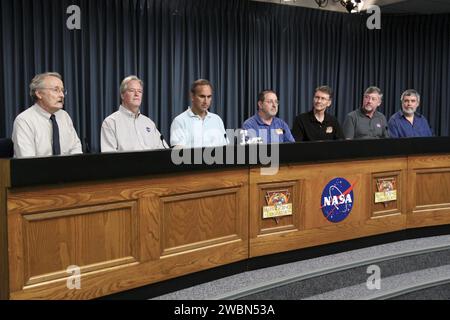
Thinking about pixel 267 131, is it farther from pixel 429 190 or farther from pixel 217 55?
pixel 217 55

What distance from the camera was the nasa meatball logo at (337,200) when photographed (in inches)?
117

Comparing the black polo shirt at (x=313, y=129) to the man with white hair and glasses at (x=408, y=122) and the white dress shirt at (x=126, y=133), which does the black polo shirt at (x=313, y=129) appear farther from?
the white dress shirt at (x=126, y=133)

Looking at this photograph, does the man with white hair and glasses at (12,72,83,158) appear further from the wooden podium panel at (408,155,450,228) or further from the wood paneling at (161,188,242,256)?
the wooden podium panel at (408,155,450,228)

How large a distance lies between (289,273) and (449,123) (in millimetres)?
5108

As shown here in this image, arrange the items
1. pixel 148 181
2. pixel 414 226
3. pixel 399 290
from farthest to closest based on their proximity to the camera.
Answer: pixel 414 226 < pixel 399 290 < pixel 148 181

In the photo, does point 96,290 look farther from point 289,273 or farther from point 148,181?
point 289,273

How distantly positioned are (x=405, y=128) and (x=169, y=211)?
8.46 feet

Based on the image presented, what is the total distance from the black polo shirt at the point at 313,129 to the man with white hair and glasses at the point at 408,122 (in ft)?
2.00

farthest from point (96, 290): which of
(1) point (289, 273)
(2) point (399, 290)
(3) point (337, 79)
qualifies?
(3) point (337, 79)

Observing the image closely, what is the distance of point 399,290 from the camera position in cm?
264

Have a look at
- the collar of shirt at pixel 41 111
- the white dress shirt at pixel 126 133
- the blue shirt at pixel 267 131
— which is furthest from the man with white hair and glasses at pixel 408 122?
the collar of shirt at pixel 41 111

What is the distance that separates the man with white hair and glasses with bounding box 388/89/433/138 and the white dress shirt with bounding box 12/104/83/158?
2749 mm

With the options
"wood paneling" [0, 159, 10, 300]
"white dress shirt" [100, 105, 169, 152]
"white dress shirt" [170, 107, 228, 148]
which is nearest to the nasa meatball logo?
"white dress shirt" [170, 107, 228, 148]

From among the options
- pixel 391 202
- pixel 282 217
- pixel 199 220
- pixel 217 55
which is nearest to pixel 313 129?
pixel 391 202
